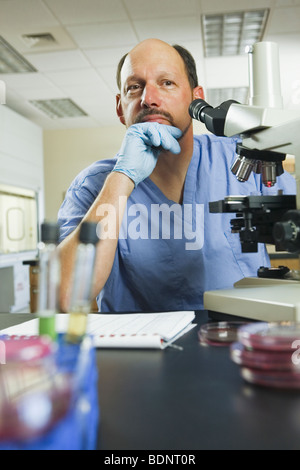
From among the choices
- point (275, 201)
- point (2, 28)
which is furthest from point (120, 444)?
point (2, 28)

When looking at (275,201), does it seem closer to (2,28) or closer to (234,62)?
(2,28)

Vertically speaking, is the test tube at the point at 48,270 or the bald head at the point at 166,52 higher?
the bald head at the point at 166,52

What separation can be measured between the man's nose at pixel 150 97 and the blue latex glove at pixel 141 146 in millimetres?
97

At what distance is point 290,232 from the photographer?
0.64 m

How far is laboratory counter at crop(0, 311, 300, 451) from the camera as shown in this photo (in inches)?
12.5

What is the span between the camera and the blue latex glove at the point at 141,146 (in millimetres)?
1070

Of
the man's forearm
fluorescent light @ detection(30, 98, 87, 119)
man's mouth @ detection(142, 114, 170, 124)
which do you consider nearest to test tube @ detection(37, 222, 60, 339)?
the man's forearm

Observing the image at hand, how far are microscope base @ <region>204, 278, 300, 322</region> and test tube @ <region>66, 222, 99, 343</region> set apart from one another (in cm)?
35

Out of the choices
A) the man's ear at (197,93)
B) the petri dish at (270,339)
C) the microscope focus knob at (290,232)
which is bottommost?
the petri dish at (270,339)

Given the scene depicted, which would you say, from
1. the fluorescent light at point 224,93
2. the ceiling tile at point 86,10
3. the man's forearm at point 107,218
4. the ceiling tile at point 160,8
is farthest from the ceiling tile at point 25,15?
the man's forearm at point 107,218

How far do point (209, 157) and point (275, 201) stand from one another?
23.7 inches

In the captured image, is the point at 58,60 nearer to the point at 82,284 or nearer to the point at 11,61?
the point at 11,61

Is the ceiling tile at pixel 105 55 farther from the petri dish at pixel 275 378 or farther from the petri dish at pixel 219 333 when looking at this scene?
the petri dish at pixel 275 378
